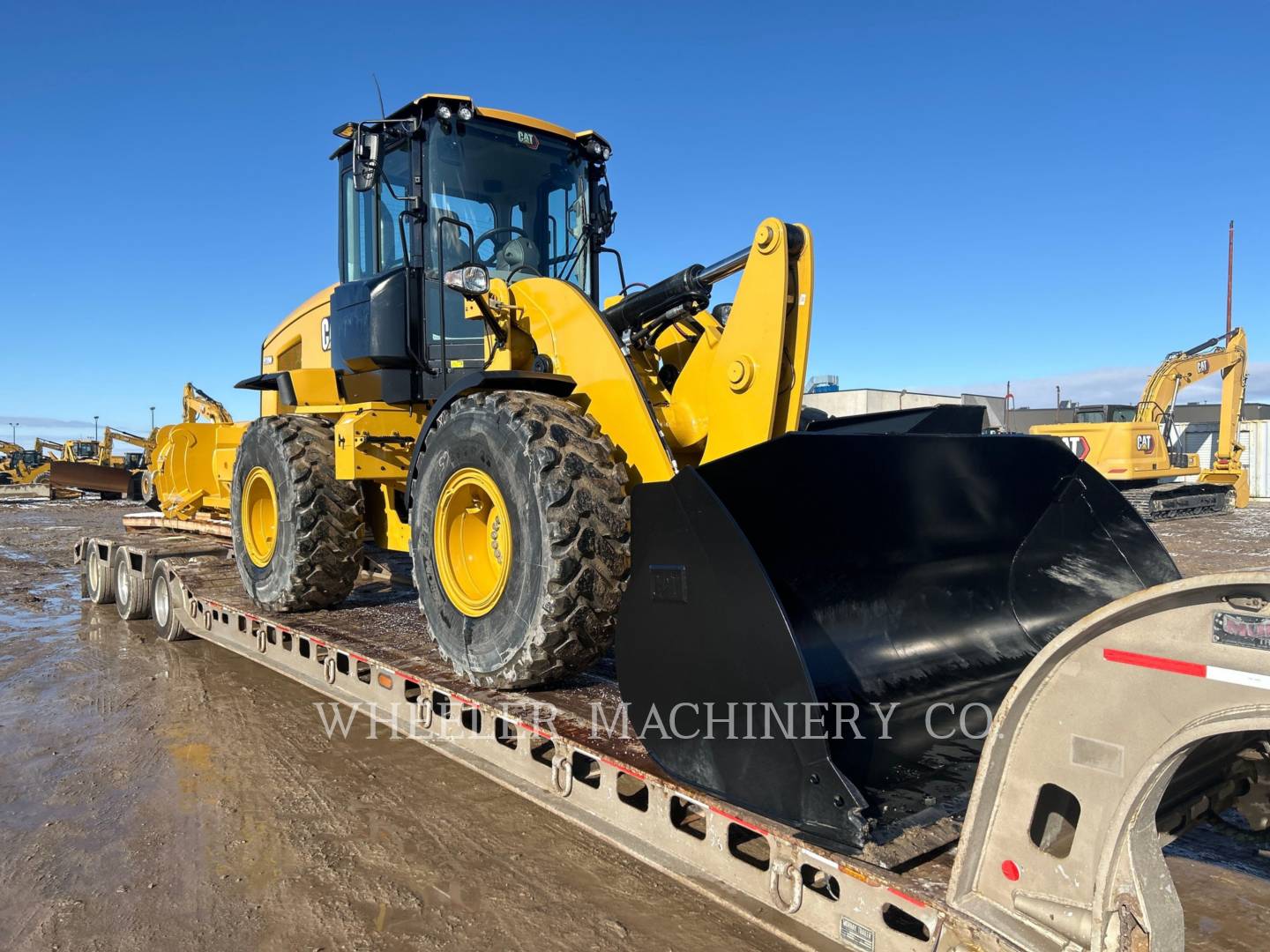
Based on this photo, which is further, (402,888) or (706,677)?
(402,888)

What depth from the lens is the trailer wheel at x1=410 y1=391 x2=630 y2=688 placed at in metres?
3.38

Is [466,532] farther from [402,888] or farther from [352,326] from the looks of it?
[352,326]

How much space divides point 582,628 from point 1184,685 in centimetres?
217

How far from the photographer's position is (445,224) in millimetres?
5133

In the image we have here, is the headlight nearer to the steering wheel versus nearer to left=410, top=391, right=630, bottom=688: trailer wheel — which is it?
left=410, top=391, right=630, bottom=688: trailer wheel

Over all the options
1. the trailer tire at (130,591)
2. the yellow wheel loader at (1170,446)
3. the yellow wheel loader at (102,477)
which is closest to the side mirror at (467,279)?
the trailer tire at (130,591)

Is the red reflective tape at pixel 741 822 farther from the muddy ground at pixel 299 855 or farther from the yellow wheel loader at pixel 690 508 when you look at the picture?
the muddy ground at pixel 299 855

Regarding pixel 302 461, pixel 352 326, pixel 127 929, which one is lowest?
pixel 127 929

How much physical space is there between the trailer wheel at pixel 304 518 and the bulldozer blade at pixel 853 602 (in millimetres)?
3015

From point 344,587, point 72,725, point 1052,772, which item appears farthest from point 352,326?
point 1052,772

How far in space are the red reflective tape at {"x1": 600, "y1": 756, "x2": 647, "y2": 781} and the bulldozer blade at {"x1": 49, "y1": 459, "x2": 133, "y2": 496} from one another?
99.4 feet

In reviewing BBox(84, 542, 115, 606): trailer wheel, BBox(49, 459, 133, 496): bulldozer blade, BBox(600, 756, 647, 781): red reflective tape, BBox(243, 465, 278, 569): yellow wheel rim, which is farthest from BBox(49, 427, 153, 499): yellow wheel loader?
BBox(600, 756, 647, 781): red reflective tape

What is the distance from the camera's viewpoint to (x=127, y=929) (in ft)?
9.45

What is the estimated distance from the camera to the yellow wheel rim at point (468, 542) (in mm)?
3910
